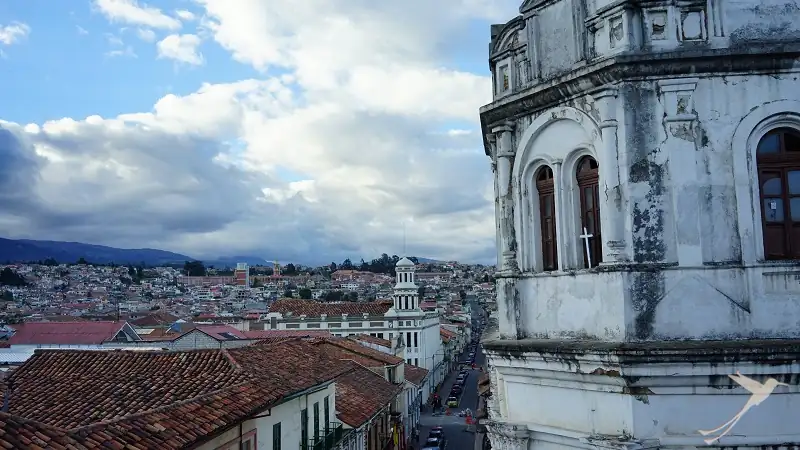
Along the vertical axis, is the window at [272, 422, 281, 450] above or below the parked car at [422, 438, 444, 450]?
above

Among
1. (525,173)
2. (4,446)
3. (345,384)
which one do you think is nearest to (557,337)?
(525,173)

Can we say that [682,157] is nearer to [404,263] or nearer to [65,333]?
[65,333]

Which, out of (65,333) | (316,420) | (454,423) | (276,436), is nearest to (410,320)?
(454,423)

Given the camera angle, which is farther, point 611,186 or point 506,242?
point 506,242

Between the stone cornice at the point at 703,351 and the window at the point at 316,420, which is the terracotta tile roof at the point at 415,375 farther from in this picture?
the stone cornice at the point at 703,351

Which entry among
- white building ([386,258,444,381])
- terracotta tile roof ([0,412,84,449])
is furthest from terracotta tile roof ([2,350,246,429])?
white building ([386,258,444,381])

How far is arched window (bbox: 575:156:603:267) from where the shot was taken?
8.83 metres

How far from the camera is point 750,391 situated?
788cm

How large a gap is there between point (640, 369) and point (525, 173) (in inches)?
117

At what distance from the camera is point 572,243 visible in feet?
29.7

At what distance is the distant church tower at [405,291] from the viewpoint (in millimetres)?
76438

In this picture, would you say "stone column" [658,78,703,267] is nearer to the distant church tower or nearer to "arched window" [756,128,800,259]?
"arched window" [756,128,800,259]

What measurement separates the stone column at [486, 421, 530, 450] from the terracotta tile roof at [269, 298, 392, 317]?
6669 centimetres

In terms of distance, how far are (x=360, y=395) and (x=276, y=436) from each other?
1139 centimetres
